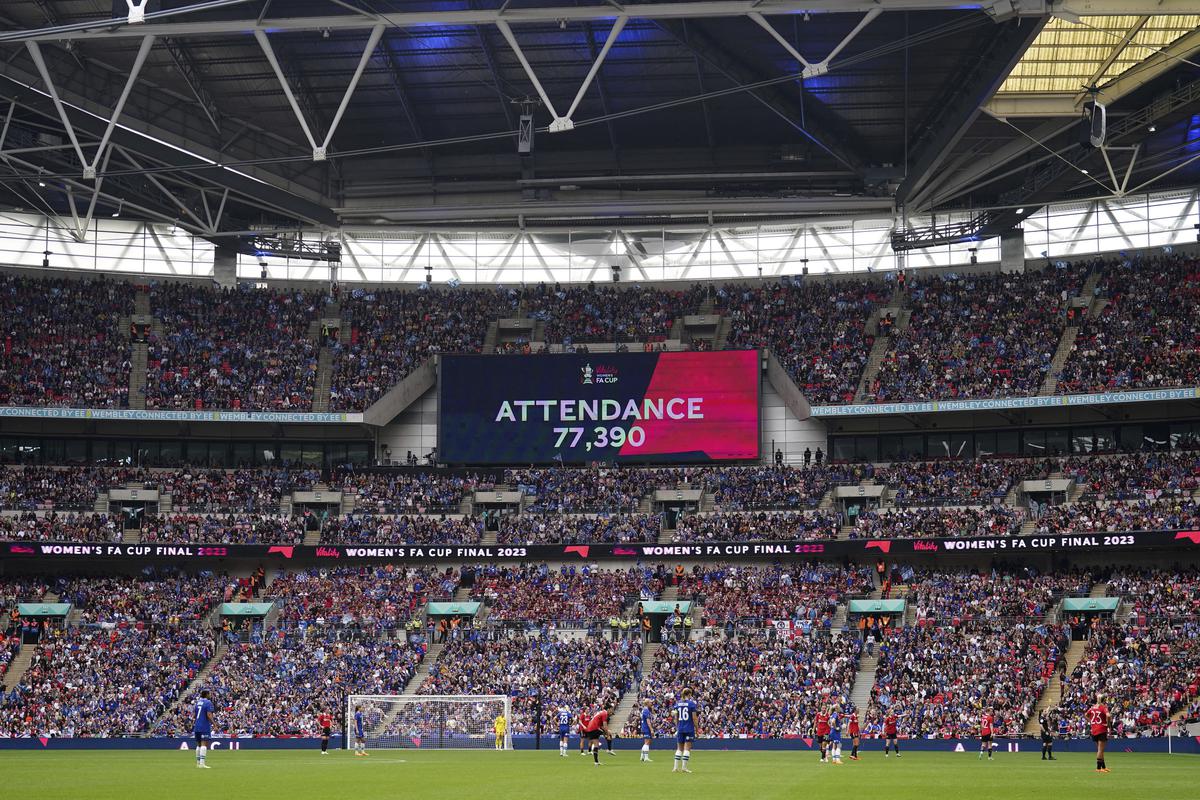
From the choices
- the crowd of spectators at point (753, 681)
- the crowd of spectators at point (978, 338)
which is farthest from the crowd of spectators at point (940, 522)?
the crowd of spectators at point (753, 681)

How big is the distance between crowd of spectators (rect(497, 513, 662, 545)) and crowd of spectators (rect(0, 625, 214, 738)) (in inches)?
572

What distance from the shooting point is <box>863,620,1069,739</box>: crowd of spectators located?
47.2 m

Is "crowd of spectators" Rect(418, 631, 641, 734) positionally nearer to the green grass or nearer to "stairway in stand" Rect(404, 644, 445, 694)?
"stairway in stand" Rect(404, 644, 445, 694)

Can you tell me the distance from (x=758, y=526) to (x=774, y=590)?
391 cm

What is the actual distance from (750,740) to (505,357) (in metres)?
28.8

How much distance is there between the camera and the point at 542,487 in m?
66.9

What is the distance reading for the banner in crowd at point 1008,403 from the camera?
195 feet

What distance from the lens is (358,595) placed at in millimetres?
60531

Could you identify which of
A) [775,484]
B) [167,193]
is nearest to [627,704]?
[775,484]

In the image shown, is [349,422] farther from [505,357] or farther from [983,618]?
[983,618]

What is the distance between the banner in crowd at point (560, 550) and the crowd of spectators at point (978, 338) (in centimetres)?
929

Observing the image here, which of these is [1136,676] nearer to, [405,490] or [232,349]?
[405,490]

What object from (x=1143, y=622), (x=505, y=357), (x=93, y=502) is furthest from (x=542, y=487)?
(x=1143, y=622)

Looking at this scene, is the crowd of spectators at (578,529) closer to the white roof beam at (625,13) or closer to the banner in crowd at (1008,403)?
the banner in crowd at (1008,403)
